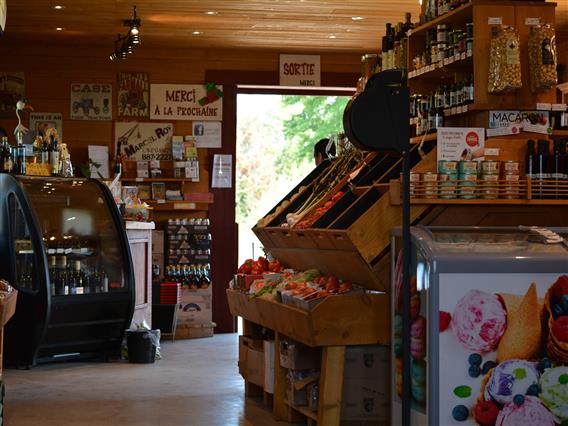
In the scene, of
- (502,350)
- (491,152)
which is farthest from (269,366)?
(502,350)

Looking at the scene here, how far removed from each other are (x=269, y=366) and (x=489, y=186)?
2045 mm

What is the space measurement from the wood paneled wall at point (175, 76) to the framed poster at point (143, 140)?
12 cm

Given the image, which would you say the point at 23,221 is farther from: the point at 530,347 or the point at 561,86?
the point at 561,86

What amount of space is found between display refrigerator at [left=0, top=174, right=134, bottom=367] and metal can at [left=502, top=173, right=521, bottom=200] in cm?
391

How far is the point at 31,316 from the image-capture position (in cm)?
811

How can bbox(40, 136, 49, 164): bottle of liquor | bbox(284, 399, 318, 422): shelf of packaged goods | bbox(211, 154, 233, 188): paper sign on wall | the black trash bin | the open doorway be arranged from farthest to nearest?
1. the open doorway
2. bbox(211, 154, 233, 188): paper sign on wall
3. the black trash bin
4. bbox(40, 136, 49, 164): bottle of liquor
5. bbox(284, 399, 318, 422): shelf of packaged goods

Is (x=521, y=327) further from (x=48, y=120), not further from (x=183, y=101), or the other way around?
(x=48, y=120)

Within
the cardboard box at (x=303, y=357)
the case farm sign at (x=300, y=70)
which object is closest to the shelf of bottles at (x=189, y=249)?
the case farm sign at (x=300, y=70)

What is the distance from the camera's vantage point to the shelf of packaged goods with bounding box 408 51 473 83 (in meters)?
6.04

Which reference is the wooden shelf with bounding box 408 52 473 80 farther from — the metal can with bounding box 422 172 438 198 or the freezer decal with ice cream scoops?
the freezer decal with ice cream scoops

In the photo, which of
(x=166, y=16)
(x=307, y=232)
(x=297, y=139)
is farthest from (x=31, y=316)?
(x=297, y=139)

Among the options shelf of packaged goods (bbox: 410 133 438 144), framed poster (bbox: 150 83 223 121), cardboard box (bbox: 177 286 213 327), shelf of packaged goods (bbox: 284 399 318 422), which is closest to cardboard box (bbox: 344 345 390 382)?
shelf of packaged goods (bbox: 284 399 318 422)

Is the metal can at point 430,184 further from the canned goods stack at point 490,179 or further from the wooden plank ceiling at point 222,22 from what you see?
the wooden plank ceiling at point 222,22

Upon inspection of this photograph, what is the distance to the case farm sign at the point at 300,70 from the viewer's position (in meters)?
12.5
